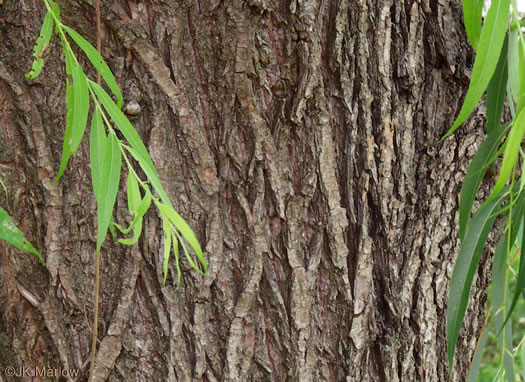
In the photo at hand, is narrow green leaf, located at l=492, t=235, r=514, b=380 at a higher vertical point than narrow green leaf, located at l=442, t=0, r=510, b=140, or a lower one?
lower

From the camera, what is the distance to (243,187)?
0.94m

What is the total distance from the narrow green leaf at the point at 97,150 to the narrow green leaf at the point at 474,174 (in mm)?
556

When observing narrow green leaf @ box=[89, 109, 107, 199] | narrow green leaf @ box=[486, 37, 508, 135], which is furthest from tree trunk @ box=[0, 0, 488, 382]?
narrow green leaf @ box=[89, 109, 107, 199]

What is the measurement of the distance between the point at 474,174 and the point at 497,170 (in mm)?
142

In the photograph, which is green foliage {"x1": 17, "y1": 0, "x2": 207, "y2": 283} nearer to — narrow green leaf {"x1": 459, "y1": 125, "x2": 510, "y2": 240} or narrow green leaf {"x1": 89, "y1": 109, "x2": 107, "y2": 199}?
narrow green leaf {"x1": 89, "y1": 109, "x2": 107, "y2": 199}

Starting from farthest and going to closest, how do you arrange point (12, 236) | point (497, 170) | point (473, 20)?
point (497, 170)
point (473, 20)
point (12, 236)

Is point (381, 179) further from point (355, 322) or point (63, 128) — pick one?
point (63, 128)

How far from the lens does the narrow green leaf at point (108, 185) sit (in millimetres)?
665

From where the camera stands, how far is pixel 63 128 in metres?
0.92

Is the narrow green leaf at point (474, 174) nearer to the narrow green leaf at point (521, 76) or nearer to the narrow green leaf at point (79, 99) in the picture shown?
the narrow green leaf at point (521, 76)

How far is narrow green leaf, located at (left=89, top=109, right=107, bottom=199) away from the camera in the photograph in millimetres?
693

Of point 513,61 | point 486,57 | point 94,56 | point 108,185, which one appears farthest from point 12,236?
point 513,61

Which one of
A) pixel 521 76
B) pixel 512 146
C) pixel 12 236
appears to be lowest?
pixel 12 236

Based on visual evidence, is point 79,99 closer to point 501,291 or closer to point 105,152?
point 105,152
